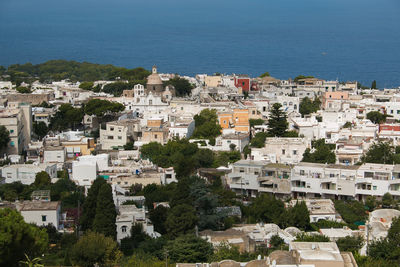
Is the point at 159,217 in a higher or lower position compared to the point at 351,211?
higher

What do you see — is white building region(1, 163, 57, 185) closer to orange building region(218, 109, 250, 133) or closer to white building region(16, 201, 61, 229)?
white building region(16, 201, 61, 229)

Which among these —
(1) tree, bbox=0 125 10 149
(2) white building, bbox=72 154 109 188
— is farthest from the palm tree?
(1) tree, bbox=0 125 10 149

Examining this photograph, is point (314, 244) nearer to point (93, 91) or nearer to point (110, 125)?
point (110, 125)

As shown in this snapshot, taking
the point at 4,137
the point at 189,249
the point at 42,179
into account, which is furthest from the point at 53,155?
the point at 189,249

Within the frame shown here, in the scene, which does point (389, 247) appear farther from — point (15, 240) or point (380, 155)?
point (380, 155)

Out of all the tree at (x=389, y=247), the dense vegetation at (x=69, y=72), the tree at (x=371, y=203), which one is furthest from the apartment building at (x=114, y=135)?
the dense vegetation at (x=69, y=72)

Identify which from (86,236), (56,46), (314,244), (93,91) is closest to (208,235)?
(86,236)
